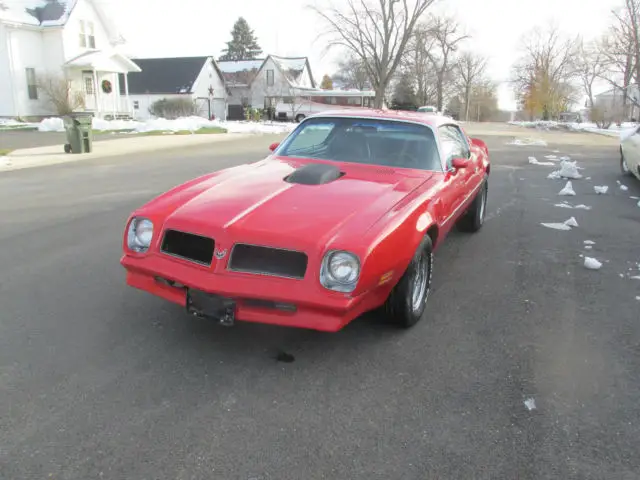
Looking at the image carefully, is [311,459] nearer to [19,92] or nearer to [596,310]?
[596,310]

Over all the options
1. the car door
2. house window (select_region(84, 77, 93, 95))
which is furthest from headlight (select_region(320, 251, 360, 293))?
house window (select_region(84, 77, 93, 95))

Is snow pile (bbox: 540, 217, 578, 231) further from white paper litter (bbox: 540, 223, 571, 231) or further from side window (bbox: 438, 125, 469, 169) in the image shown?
side window (bbox: 438, 125, 469, 169)

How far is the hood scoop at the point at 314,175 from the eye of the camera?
3.95 meters

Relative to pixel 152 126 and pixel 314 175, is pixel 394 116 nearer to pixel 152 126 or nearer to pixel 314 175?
pixel 314 175

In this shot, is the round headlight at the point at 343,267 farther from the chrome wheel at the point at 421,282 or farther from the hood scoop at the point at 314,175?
the hood scoop at the point at 314,175

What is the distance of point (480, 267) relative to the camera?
513 cm

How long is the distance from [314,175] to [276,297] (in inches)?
53.6

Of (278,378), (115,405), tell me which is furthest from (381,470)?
(115,405)

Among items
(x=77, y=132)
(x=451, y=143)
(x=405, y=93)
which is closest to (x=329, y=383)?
(x=451, y=143)

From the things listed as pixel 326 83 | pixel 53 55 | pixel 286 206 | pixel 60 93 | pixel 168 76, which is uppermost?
pixel 326 83

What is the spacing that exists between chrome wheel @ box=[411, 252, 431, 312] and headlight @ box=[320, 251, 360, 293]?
0.75m

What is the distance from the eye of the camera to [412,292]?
3.55 metres

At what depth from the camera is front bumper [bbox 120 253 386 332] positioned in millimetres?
2920

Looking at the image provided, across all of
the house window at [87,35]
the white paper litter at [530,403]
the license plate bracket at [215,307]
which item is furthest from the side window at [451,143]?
the house window at [87,35]
